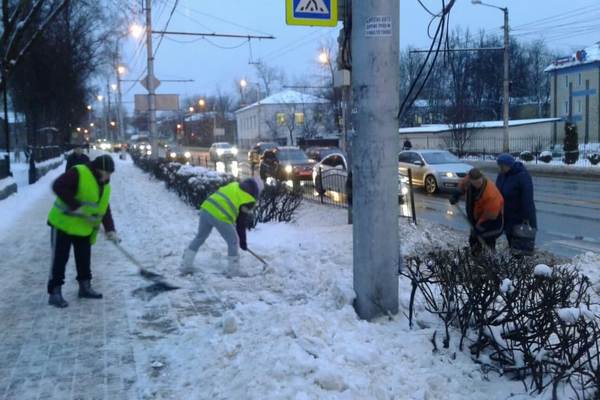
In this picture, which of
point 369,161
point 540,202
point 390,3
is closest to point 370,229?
point 369,161

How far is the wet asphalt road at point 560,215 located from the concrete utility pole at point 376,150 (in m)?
5.73

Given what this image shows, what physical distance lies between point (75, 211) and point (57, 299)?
36.6 inches

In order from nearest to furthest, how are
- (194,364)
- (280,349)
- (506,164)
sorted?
(280,349) < (194,364) < (506,164)

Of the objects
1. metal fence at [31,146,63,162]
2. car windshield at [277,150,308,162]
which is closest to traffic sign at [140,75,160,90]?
car windshield at [277,150,308,162]

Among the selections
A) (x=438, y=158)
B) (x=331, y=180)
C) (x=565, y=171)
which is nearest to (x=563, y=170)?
(x=565, y=171)

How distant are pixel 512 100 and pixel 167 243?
3294 inches

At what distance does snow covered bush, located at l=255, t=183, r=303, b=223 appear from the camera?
1103cm

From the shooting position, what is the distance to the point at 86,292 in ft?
20.7

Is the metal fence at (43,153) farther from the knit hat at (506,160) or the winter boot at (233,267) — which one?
the knit hat at (506,160)

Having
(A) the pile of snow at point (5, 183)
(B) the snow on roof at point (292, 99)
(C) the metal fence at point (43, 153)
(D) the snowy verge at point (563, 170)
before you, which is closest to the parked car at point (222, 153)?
(C) the metal fence at point (43, 153)

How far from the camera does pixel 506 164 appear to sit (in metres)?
7.01

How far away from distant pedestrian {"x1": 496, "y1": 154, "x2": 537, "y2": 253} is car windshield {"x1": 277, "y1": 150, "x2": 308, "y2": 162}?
1864 centimetres

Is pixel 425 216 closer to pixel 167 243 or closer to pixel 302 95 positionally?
pixel 167 243

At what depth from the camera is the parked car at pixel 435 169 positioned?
63.6ft
